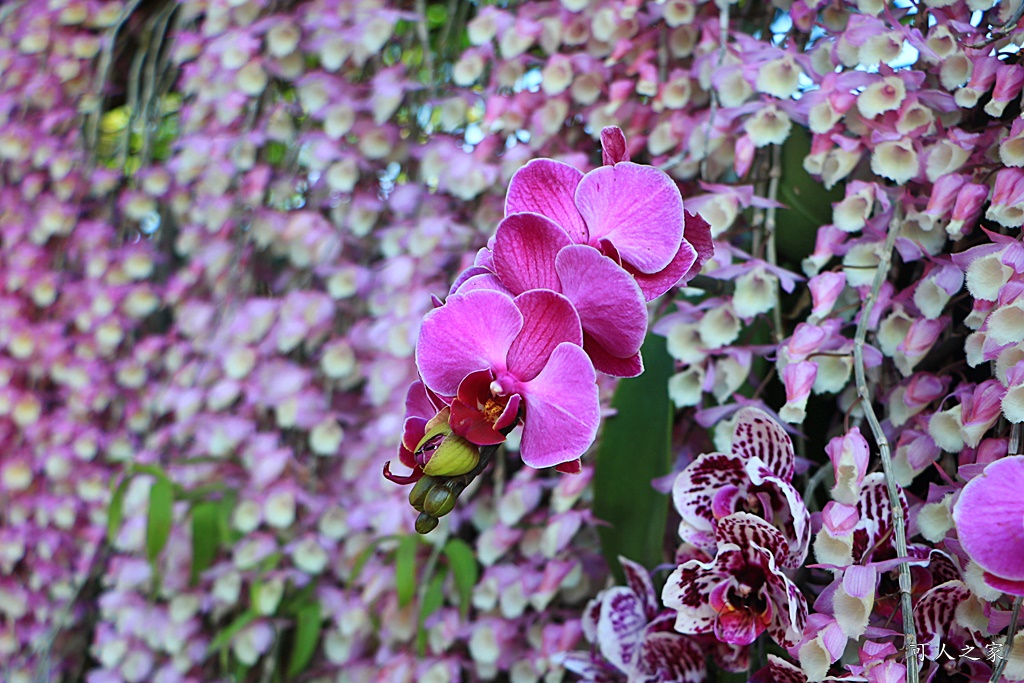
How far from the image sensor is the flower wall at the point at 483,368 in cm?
47

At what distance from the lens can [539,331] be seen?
0.31 meters

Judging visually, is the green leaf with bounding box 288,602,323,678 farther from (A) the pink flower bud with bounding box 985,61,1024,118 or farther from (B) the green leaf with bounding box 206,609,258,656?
(A) the pink flower bud with bounding box 985,61,1024,118

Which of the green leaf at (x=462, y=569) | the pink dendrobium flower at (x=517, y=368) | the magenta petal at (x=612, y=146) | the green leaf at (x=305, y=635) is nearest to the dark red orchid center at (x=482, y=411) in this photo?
the pink dendrobium flower at (x=517, y=368)

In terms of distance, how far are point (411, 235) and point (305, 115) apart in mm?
302

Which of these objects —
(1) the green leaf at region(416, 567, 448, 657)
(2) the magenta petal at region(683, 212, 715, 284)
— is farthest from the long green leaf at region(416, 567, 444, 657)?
(2) the magenta petal at region(683, 212, 715, 284)

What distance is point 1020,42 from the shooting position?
0.51 meters

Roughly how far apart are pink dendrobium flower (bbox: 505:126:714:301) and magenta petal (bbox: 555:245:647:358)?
26mm

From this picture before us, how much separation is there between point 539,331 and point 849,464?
9.6 inches

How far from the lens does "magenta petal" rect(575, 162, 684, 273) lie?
1.10ft

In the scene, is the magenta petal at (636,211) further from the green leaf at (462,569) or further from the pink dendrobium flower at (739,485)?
the green leaf at (462,569)

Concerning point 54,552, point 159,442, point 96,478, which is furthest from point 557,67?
point 54,552

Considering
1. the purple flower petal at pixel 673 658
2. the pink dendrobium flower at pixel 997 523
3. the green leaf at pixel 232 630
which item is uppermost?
the pink dendrobium flower at pixel 997 523

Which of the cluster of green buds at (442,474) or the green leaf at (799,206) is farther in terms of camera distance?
the green leaf at (799,206)

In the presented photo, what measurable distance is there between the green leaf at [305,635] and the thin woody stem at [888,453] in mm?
614
